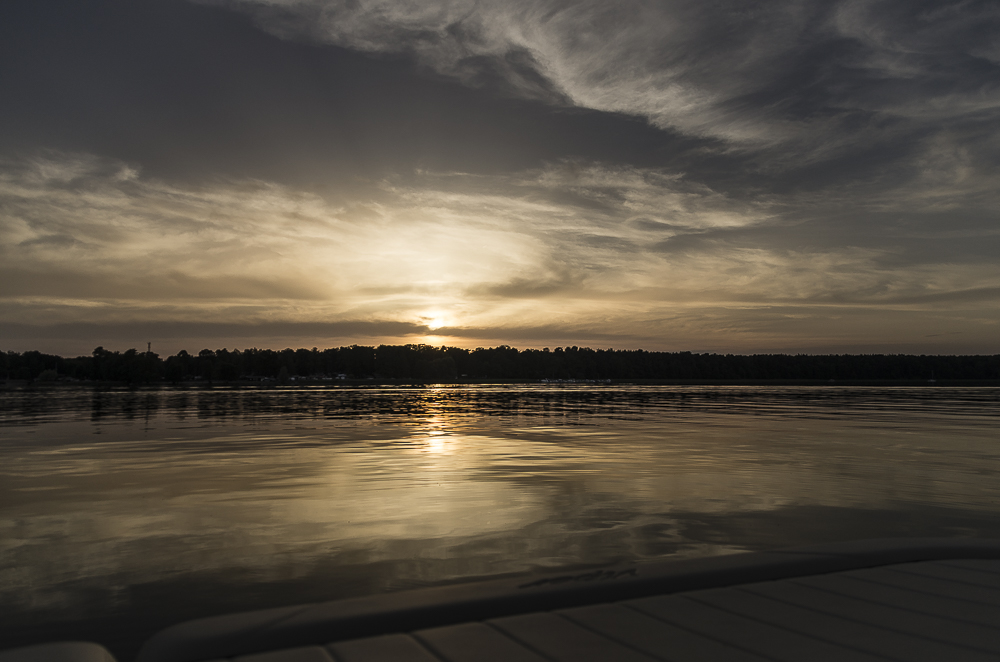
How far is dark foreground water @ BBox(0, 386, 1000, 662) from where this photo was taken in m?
6.19

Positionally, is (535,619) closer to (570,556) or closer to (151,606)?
(570,556)

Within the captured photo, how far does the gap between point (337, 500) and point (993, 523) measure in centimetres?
1024

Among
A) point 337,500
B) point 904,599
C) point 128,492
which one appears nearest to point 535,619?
point 904,599

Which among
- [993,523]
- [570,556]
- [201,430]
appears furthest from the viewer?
[201,430]

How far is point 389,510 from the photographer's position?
31.8ft

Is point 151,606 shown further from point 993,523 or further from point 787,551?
point 993,523

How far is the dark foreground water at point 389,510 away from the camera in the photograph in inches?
244

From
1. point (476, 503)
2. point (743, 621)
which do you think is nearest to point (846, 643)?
point (743, 621)

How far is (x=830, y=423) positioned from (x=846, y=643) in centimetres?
2752

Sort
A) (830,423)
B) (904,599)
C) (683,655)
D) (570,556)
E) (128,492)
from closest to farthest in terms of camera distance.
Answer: (683,655)
(904,599)
(570,556)
(128,492)
(830,423)

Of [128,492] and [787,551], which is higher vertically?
[787,551]

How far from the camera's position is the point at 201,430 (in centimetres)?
2388

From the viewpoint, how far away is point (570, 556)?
23.2ft

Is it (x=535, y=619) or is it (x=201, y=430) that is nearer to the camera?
(x=535, y=619)
